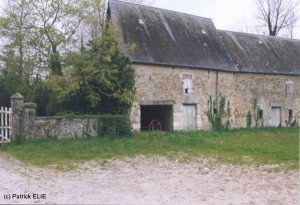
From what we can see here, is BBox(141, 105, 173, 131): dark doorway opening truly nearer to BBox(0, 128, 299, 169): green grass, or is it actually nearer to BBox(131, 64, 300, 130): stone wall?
BBox(131, 64, 300, 130): stone wall

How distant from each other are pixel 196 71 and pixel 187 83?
3.43 ft

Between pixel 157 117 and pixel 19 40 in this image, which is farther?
pixel 157 117

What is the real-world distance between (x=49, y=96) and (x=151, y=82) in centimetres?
592

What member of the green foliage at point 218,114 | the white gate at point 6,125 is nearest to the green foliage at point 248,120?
the green foliage at point 218,114

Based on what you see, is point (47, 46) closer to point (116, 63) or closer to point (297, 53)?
point (116, 63)

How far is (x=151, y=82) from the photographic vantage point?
20781 mm

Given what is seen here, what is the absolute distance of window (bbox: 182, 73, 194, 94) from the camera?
22094 millimetres

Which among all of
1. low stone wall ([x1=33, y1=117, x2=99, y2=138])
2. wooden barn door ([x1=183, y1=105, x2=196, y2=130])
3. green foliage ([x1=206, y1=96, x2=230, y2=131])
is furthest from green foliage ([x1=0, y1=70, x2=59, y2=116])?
green foliage ([x1=206, y1=96, x2=230, y2=131])

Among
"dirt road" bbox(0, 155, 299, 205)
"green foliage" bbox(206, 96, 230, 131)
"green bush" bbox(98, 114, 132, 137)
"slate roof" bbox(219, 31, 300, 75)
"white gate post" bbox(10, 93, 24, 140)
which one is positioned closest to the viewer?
"dirt road" bbox(0, 155, 299, 205)

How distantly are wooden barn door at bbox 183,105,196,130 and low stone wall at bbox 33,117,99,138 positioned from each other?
273 inches

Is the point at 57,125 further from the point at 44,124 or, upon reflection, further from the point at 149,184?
the point at 149,184

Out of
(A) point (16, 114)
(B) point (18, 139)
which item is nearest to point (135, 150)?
(B) point (18, 139)

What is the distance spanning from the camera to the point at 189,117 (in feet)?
73.0

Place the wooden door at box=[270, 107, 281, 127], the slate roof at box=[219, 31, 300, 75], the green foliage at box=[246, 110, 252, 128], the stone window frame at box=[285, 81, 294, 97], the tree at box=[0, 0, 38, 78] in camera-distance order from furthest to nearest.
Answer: the stone window frame at box=[285, 81, 294, 97] → the wooden door at box=[270, 107, 281, 127] → the slate roof at box=[219, 31, 300, 75] → the green foliage at box=[246, 110, 252, 128] → the tree at box=[0, 0, 38, 78]
